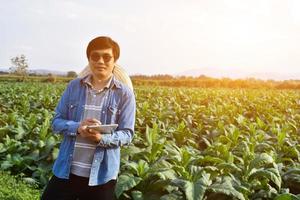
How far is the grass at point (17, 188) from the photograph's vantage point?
5773 millimetres

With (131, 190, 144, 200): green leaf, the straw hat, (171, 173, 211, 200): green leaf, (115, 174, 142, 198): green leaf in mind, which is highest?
the straw hat

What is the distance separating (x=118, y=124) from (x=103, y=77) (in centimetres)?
38

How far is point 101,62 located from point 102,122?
1.49 feet

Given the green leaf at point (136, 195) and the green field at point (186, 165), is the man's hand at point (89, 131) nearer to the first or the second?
the green field at point (186, 165)

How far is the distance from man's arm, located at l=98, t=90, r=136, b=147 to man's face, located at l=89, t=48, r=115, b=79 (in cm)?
25

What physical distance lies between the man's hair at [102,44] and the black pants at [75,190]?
958 mm

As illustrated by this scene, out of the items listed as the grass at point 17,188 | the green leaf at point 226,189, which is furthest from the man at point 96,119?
the grass at point 17,188

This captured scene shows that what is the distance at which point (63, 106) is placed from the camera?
3.81 m

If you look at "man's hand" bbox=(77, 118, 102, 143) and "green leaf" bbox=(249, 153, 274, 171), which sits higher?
"man's hand" bbox=(77, 118, 102, 143)

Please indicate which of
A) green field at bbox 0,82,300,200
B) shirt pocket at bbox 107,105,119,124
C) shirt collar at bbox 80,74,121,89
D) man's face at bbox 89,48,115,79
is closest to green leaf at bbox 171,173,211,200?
green field at bbox 0,82,300,200

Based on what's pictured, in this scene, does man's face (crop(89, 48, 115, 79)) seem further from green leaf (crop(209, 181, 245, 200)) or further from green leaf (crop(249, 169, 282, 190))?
green leaf (crop(249, 169, 282, 190))

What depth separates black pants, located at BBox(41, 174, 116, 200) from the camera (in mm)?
3707

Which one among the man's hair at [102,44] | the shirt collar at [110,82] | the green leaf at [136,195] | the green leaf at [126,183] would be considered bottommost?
the green leaf at [136,195]

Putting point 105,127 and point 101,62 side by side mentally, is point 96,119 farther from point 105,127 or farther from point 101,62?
point 101,62
